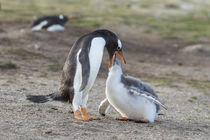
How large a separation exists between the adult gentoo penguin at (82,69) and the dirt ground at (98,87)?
31 centimetres

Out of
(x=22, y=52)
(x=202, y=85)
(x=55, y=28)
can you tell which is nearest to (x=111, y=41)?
(x=202, y=85)

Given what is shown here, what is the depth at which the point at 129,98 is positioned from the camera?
6312 mm

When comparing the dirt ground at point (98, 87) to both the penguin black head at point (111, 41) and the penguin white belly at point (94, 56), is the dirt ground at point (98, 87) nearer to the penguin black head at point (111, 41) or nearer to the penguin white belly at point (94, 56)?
the penguin white belly at point (94, 56)

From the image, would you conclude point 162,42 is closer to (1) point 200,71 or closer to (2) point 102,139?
(1) point 200,71

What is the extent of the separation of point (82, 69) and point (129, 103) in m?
0.90

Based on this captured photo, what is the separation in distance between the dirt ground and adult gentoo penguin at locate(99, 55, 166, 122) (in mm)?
181

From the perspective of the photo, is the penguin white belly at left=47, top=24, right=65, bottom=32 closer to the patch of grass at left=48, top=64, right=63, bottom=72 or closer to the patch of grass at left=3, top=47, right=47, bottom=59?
the patch of grass at left=3, top=47, right=47, bottom=59

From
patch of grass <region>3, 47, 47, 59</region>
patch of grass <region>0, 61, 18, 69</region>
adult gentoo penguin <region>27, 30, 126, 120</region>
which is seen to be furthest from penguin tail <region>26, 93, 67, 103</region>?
patch of grass <region>3, 47, 47, 59</region>

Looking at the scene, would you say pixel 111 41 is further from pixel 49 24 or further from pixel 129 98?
pixel 49 24

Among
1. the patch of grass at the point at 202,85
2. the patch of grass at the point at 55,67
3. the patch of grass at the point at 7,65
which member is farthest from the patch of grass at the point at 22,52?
the patch of grass at the point at 202,85

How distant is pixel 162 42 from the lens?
2016 centimetres

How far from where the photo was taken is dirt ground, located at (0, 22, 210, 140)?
224 inches

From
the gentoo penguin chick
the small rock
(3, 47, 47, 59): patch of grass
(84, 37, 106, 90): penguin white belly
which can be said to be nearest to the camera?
(84, 37, 106, 90): penguin white belly

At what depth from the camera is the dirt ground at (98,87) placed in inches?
224
